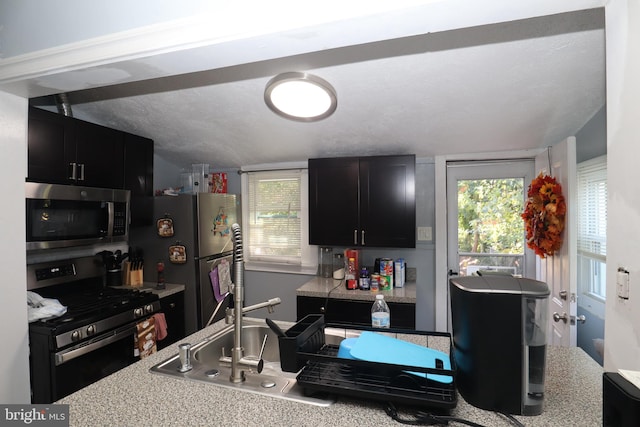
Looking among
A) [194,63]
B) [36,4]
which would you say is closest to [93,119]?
[36,4]

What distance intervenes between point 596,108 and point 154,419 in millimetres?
2690

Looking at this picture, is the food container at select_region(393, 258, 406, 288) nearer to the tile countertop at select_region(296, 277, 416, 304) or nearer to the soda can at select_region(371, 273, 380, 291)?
the tile countertop at select_region(296, 277, 416, 304)

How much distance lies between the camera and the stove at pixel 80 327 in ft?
5.64

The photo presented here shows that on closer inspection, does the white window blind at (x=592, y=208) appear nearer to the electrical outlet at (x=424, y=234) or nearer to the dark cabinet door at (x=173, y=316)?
the electrical outlet at (x=424, y=234)

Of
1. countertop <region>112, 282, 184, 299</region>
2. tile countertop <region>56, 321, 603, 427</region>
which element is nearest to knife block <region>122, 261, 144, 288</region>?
countertop <region>112, 282, 184, 299</region>

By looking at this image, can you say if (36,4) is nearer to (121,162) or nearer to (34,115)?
(34,115)

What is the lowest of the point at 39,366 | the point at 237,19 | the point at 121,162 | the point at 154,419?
the point at 39,366

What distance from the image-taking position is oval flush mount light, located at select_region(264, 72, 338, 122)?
1.09 metres

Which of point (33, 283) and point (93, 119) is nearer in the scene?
point (33, 283)

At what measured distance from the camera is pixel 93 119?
Result: 2.53 metres

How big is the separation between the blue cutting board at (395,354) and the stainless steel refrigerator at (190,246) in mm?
2023

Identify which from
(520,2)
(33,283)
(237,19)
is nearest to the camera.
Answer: (520,2)

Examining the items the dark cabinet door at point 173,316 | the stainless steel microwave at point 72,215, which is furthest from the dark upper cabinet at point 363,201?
the stainless steel microwave at point 72,215

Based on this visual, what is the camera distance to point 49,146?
1.92 m
